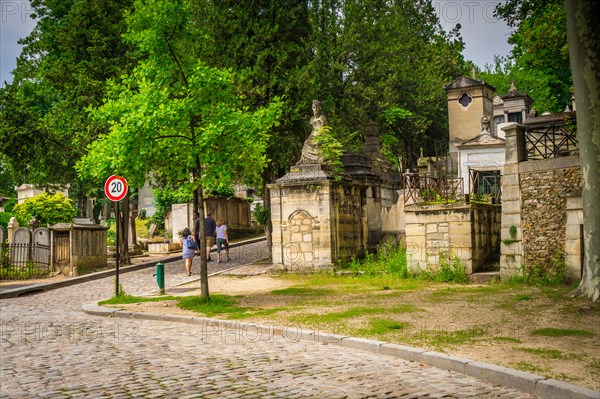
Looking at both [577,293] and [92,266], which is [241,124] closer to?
[577,293]

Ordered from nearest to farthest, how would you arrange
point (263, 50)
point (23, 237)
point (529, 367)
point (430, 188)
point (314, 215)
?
1. point (529, 367)
2. point (430, 188)
3. point (314, 215)
4. point (23, 237)
5. point (263, 50)

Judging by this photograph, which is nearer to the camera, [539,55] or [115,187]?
[115,187]

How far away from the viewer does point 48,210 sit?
121 ft

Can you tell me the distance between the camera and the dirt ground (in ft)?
24.4

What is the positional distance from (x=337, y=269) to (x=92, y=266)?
32.4ft

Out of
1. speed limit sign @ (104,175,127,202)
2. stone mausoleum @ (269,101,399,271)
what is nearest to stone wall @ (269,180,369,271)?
stone mausoleum @ (269,101,399,271)

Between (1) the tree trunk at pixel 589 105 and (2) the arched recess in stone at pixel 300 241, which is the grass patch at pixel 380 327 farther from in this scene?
(2) the arched recess in stone at pixel 300 241

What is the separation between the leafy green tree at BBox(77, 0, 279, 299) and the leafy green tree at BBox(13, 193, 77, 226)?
77.9 ft

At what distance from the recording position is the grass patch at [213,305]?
508 inches

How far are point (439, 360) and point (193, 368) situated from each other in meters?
2.90

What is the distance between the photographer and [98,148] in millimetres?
13703

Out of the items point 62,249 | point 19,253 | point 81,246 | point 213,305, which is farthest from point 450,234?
point 19,253

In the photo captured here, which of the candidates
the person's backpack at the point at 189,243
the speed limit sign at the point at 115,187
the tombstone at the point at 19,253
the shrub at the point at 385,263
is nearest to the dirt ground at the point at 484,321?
the shrub at the point at 385,263

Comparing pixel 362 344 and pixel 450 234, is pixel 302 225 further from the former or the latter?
pixel 362 344
